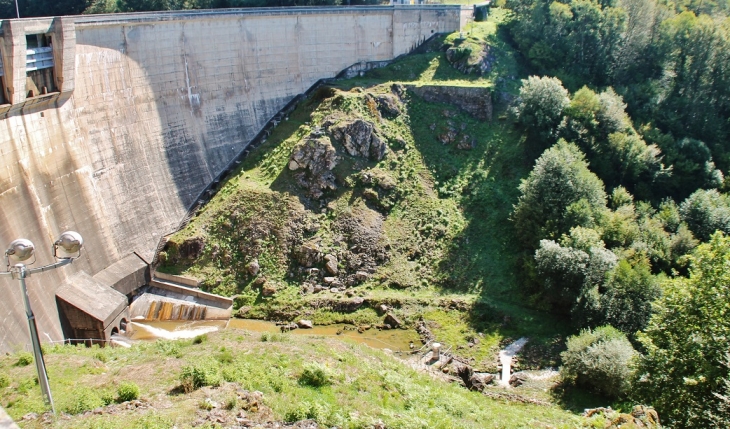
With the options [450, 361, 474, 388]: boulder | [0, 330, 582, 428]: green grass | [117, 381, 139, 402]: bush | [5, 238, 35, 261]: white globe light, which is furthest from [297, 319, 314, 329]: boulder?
[5, 238, 35, 261]: white globe light

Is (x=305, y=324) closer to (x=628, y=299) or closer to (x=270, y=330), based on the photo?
(x=270, y=330)

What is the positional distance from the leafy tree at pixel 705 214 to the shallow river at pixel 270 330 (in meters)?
19.3

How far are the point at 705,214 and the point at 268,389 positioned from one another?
31.2 meters

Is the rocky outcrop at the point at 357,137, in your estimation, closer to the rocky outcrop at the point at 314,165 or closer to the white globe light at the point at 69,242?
the rocky outcrop at the point at 314,165

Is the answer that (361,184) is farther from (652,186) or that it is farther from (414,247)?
(652,186)

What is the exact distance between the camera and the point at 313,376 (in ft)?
58.5

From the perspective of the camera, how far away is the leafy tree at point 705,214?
120ft

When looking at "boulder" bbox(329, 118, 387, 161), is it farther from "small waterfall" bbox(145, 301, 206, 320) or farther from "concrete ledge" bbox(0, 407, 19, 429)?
"concrete ledge" bbox(0, 407, 19, 429)

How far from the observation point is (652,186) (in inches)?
1640

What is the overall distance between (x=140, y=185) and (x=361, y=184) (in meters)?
13.1

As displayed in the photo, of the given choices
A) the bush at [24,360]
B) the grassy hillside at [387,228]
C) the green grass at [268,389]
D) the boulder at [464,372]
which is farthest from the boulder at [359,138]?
the bush at [24,360]

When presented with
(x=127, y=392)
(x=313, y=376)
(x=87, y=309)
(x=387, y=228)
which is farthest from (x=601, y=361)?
(x=87, y=309)

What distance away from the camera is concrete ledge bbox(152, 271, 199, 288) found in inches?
1289

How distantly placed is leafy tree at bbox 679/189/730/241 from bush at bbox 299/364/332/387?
2868 centimetres
